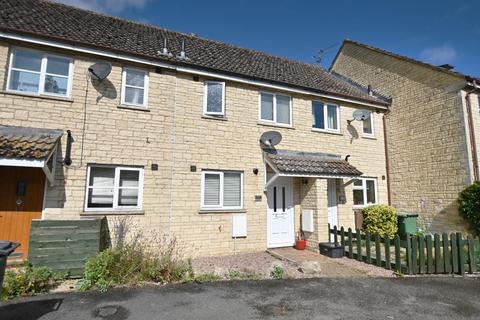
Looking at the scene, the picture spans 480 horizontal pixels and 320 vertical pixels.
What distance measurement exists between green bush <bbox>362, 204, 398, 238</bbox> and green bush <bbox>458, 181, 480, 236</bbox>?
2390mm

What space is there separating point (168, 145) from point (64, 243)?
13.4 ft

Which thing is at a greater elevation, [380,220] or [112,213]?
[112,213]

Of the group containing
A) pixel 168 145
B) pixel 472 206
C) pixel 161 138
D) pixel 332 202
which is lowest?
pixel 472 206

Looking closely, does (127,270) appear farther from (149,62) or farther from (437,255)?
(437,255)

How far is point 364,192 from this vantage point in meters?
13.2

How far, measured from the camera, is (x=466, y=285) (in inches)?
272

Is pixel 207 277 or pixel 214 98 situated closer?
pixel 207 277

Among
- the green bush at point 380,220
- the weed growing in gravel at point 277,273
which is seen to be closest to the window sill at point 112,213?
the weed growing in gravel at point 277,273

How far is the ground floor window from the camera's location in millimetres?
12898

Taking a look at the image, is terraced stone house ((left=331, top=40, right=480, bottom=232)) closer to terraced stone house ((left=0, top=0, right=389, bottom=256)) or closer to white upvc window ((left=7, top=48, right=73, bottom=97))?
terraced stone house ((left=0, top=0, right=389, bottom=256))

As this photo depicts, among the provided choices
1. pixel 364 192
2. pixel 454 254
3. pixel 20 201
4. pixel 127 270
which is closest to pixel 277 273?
pixel 127 270

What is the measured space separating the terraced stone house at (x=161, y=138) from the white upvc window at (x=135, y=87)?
3 centimetres

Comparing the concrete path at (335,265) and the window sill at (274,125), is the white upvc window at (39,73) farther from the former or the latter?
the concrete path at (335,265)

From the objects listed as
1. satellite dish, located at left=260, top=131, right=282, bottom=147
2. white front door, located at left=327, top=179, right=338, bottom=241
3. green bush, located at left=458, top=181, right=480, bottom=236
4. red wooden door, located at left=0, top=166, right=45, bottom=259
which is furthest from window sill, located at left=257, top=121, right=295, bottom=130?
red wooden door, located at left=0, top=166, right=45, bottom=259
